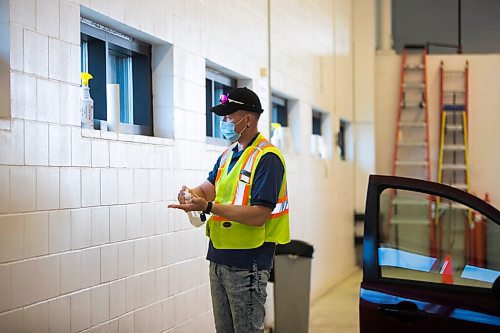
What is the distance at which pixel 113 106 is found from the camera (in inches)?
165

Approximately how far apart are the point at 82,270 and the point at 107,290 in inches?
11.3

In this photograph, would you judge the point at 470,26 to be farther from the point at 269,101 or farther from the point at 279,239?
the point at 279,239

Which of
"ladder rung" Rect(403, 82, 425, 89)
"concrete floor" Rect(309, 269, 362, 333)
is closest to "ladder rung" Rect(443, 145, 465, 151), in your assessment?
"ladder rung" Rect(403, 82, 425, 89)

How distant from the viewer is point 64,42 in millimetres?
3508

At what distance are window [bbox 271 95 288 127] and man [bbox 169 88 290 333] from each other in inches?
160

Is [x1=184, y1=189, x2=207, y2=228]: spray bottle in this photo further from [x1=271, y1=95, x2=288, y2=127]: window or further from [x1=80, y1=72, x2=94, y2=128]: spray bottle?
[x1=271, y1=95, x2=288, y2=127]: window

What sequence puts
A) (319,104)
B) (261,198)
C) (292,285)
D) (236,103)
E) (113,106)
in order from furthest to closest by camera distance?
(319,104)
(292,285)
(113,106)
(236,103)
(261,198)

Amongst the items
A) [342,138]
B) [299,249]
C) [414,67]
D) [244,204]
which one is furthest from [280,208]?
[414,67]

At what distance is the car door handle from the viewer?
3.38 m

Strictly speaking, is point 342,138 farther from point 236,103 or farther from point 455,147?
point 236,103

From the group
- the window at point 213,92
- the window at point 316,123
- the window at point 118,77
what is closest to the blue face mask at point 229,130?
the window at point 118,77

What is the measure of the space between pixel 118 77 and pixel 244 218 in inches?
62.3

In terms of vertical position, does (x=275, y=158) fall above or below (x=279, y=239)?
above

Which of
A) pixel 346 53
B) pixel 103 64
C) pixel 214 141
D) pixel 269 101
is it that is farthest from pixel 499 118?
pixel 103 64
